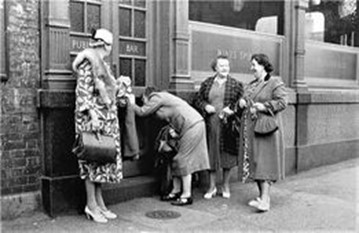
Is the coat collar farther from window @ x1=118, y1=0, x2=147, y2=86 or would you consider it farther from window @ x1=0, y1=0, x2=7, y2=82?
window @ x1=0, y1=0, x2=7, y2=82

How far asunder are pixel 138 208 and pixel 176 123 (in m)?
1.15

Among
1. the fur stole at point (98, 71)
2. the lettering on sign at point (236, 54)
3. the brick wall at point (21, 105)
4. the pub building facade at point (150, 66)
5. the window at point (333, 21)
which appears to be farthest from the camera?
the window at point (333, 21)

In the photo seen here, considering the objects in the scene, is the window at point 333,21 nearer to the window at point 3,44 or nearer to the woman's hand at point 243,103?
the woman's hand at point 243,103

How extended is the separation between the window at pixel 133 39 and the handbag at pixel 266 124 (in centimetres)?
178

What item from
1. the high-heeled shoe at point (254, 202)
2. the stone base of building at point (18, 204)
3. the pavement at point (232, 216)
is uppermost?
the stone base of building at point (18, 204)

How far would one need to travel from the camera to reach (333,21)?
34.4ft

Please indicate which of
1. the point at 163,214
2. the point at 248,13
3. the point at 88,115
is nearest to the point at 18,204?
the point at 88,115

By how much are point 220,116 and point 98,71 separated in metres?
1.97

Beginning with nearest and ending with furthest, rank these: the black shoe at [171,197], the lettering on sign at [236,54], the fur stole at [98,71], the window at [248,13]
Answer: the fur stole at [98,71], the black shoe at [171,197], the lettering on sign at [236,54], the window at [248,13]

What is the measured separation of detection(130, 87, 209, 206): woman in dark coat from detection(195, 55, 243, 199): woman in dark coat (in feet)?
1.27

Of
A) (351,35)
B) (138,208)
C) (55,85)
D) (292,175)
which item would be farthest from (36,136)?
(351,35)

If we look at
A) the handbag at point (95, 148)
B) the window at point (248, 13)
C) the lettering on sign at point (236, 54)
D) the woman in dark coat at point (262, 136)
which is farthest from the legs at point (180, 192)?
the window at point (248, 13)

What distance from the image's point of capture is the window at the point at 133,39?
664 centimetres

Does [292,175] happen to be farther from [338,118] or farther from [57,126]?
[57,126]
